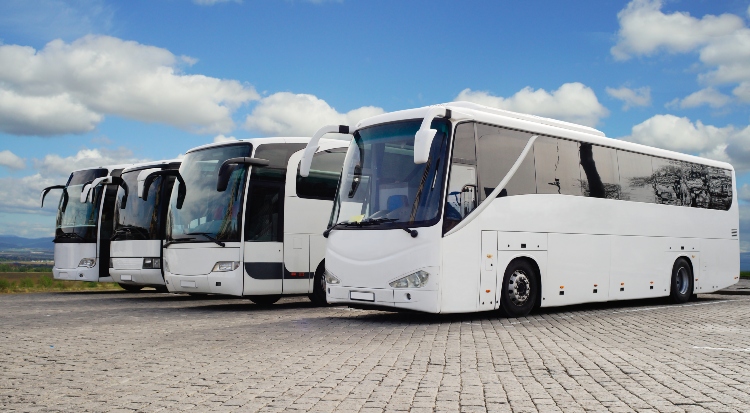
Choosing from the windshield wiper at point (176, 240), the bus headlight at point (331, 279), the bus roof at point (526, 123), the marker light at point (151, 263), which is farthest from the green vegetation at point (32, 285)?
the bus roof at point (526, 123)

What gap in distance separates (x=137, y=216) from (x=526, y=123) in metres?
11.1

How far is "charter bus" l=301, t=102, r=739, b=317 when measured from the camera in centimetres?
1272

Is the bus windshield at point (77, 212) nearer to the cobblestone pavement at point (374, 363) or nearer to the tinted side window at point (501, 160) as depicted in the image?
the cobblestone pavement at point (374, 363)

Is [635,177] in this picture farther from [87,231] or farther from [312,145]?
[87,231]

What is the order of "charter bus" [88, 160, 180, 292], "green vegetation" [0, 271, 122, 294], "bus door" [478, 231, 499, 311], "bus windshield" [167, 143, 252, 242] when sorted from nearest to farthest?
"bus door" [478, 231, 499, 311]
"bus windshield" [167, 143, 252, 242]
"charter bus" [88, 160, 180, 292]
"green vegetation" [0, 271, 122, 294]

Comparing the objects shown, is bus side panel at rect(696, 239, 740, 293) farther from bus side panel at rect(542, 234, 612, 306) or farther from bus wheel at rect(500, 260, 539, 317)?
bus wheel at rect(500, 260, 539, 317)

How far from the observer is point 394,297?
12.8 metres

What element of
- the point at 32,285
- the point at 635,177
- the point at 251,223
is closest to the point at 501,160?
the point at 251,223

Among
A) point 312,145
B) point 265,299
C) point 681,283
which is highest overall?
point 312,145

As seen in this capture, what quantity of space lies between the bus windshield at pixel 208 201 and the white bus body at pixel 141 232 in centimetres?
282

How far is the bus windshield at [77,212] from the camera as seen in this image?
23283 mm

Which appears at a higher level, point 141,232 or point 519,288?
point 141,232

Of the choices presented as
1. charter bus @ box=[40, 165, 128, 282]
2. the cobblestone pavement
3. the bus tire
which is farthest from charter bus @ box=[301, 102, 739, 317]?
charter bus @ box=[40, 165, 128, 282]

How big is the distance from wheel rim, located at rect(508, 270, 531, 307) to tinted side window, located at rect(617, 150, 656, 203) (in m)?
4.31
